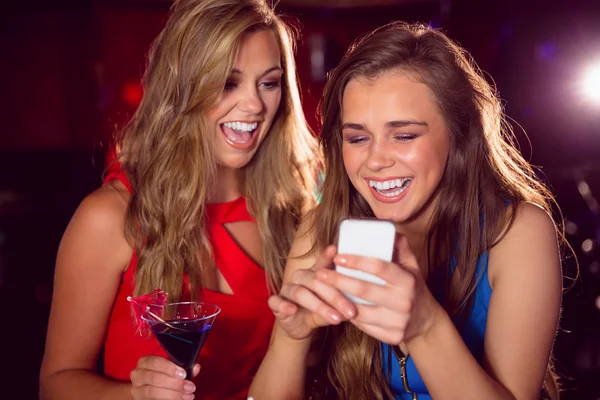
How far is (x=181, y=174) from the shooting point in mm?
2525

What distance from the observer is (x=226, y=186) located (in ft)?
9.02

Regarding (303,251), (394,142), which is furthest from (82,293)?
(394,142)

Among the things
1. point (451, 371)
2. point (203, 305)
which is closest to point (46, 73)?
point (203, 305)

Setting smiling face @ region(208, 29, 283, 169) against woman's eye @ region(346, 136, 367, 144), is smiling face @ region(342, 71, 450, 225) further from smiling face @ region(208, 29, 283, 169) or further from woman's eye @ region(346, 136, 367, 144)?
smiling face @ region(208, 29, 283, 169)

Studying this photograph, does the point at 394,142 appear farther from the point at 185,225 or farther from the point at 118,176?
the point at 118,176

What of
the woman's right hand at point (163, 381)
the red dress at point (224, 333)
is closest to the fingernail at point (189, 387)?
the woman's right hand at point (163, 381)

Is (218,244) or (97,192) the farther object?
(218,244)

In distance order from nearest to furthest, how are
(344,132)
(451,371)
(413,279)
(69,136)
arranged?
(413,279) < (451,371) < (344,132) < (69,136)

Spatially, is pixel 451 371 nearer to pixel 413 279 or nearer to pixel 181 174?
pixel 413 279

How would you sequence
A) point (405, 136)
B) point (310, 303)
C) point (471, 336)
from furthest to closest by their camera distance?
1. point (471, 336)
2. point (405, 136)
3. point (310, 303)

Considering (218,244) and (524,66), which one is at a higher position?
(524,66)

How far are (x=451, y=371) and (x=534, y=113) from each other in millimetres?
6673

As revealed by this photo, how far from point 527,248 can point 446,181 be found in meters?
0.38

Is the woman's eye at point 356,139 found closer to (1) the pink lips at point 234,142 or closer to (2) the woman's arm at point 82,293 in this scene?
(1) the pink lips at point 234,142
